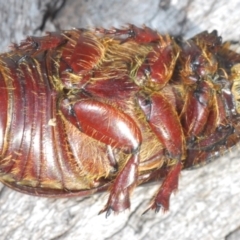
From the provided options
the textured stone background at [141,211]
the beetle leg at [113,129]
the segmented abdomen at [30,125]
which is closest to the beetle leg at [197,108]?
the beetle leg at [113,129]

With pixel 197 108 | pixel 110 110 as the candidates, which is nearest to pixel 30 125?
pixel 110 110

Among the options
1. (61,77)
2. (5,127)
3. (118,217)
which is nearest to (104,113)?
(61,77)

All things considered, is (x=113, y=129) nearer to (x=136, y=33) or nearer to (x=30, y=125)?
(x=30, y=125)

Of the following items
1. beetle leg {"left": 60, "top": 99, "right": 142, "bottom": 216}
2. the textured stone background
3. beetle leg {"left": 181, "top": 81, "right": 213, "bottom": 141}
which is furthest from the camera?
the textured stone background

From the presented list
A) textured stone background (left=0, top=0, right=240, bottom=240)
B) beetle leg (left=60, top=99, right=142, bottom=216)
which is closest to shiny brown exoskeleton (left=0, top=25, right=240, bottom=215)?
beetle leg (left=60, top=99, right=142, bottom=216)

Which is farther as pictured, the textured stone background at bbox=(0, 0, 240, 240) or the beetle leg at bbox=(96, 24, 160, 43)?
the textured stone background at bbox=(0, 0, 240, 240)

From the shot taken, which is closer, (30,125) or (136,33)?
(30,125)

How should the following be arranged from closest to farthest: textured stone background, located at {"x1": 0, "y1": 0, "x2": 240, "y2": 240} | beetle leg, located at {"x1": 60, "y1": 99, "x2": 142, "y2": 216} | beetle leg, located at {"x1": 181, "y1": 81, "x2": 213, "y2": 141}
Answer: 1. beetle leg, located at {"x1": 60, "y1": 99, "x2": 142, "y2": 216}
2. beetle leg, located at {"x1": 181, "y1": 81, "x2": 213, "y2": 141}
3. textured stone background, located at {"x1": 0, "y1": 0, "x2": 240, "y2": 240}

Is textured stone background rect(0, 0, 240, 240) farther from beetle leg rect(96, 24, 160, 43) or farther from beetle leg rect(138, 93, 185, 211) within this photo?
beetle leg rect(96, 24, 160, 43)
